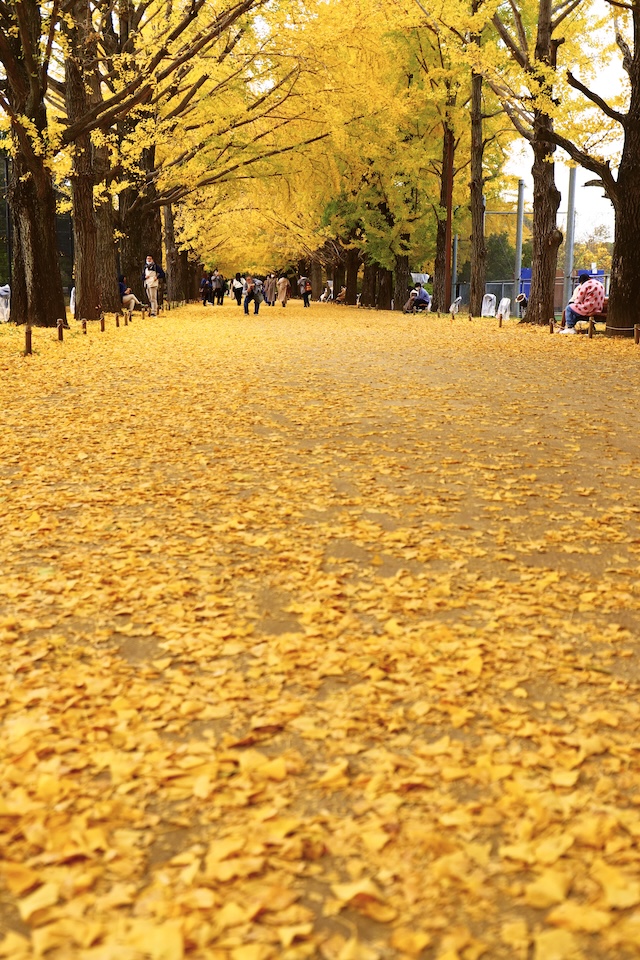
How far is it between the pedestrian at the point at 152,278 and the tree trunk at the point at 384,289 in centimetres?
1332

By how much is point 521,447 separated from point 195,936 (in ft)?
18.9

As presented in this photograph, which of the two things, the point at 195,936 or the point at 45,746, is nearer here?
the point at 195,936

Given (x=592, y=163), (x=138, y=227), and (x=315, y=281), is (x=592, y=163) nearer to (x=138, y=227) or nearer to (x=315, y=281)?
(x=138, y=227)

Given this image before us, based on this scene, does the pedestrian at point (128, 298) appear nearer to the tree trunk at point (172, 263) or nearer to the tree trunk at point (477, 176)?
the tree trunk at point (172, 263)

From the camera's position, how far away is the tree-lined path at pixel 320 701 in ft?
7.15

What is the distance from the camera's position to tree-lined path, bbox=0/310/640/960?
2180 mm

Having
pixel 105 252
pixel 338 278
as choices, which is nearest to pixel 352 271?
pixel 338 278

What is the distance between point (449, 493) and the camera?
5992mm

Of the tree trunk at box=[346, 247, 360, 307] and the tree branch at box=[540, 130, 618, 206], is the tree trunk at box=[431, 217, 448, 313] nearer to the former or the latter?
the tree trunk at box=[346, 247, 360, 307]

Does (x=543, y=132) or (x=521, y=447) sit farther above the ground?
(x=543, y=132)

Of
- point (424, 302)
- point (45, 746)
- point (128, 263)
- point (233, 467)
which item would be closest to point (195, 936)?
point (45, 746)

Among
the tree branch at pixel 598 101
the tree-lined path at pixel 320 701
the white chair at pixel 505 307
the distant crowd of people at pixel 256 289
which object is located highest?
the tree branch at pixel 598 101

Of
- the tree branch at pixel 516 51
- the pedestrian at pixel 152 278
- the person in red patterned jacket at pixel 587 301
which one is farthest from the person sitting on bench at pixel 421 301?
the tree branch at pixel 516 51

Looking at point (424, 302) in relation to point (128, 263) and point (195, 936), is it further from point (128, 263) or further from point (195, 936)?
point (195, 936)
